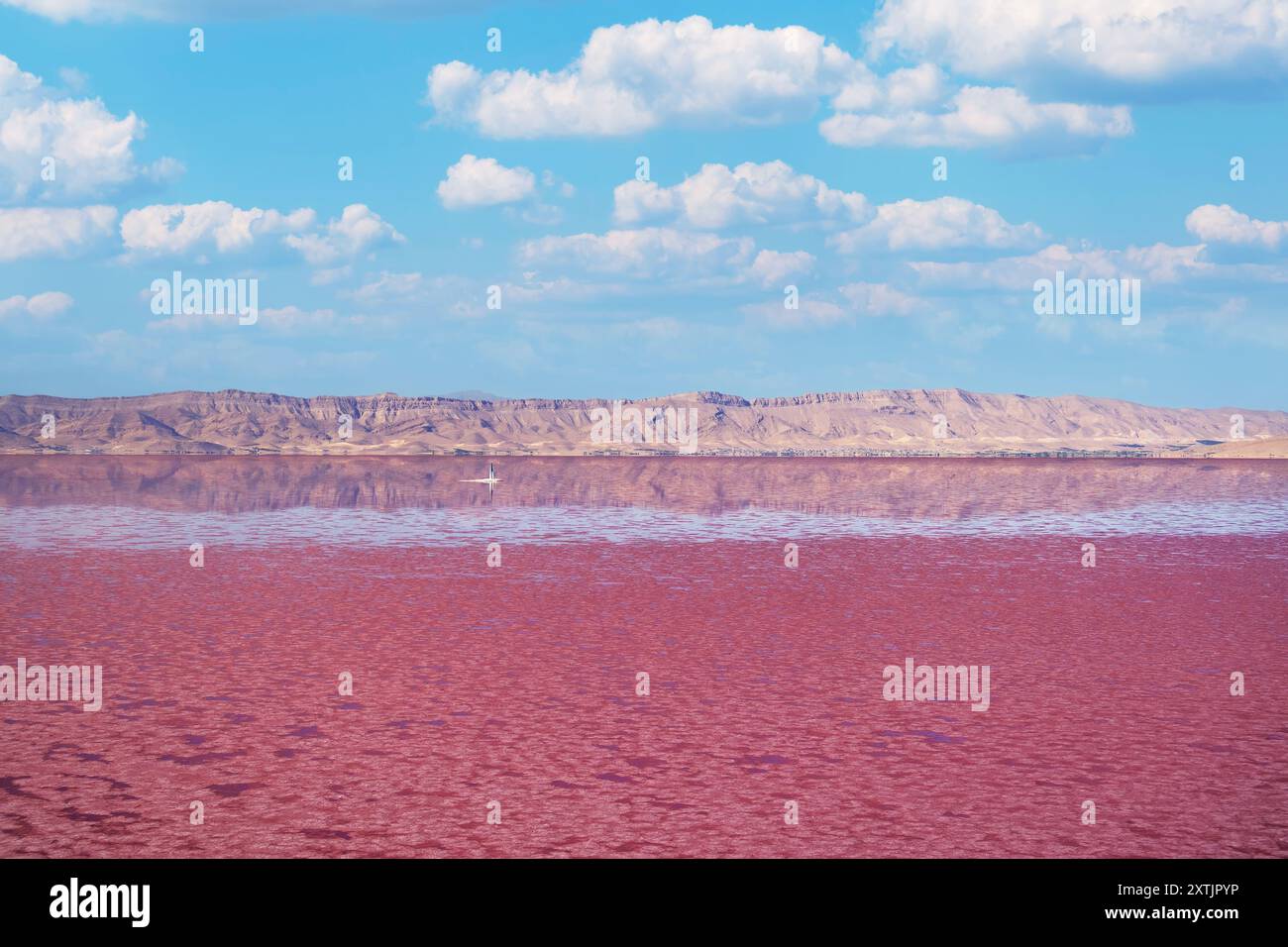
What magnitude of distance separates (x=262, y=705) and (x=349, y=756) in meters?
2.49

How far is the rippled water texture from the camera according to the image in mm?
8898

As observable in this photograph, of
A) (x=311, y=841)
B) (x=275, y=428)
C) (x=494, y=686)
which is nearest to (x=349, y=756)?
(x=311, y=841)

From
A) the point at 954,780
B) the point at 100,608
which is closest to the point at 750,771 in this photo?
the point at 954,780

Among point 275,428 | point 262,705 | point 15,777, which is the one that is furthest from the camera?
point 275,428

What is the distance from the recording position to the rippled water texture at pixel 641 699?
890 centimetres

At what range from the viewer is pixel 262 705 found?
1274 cm

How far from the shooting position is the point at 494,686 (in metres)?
13.8

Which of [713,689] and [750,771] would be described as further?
[713,689]

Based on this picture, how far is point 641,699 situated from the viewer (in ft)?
43.2
